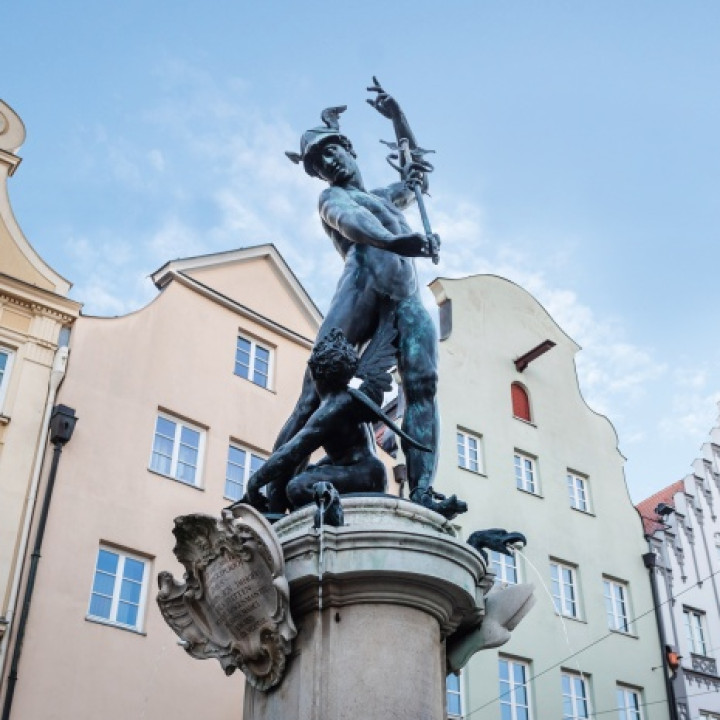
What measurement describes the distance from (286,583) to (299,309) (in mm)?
15418

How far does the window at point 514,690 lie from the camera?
18.1 metres

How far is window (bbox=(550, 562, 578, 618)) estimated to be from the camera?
20.3 metres

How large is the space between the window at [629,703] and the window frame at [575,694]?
0.92 metres

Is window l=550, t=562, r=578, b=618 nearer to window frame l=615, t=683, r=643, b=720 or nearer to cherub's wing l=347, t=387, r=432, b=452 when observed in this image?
window frame l=615, t=683, r=643, b=720

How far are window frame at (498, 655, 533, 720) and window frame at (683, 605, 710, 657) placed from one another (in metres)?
5.26

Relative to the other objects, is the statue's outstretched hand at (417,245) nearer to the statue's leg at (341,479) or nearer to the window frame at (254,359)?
the statue's leg at (341,479)

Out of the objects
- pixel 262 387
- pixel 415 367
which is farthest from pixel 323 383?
pixel 262 387

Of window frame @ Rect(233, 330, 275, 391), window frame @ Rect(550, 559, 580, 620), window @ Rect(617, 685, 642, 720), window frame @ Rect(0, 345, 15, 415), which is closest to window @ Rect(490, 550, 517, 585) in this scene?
window frame @ Rect(550, 559, 580, 620)

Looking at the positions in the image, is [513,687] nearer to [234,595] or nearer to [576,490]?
[576,490]

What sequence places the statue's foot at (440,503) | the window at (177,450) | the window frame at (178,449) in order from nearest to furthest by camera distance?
the statue's foot at (440,503) → the window frame at (178,449) → the window at (177,450)

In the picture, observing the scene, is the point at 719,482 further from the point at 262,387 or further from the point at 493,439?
the point at 262,387

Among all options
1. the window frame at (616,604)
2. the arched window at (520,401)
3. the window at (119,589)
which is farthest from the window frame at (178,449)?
the window frame at (616,604)

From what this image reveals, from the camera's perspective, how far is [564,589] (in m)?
20.7

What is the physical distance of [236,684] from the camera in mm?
15227
